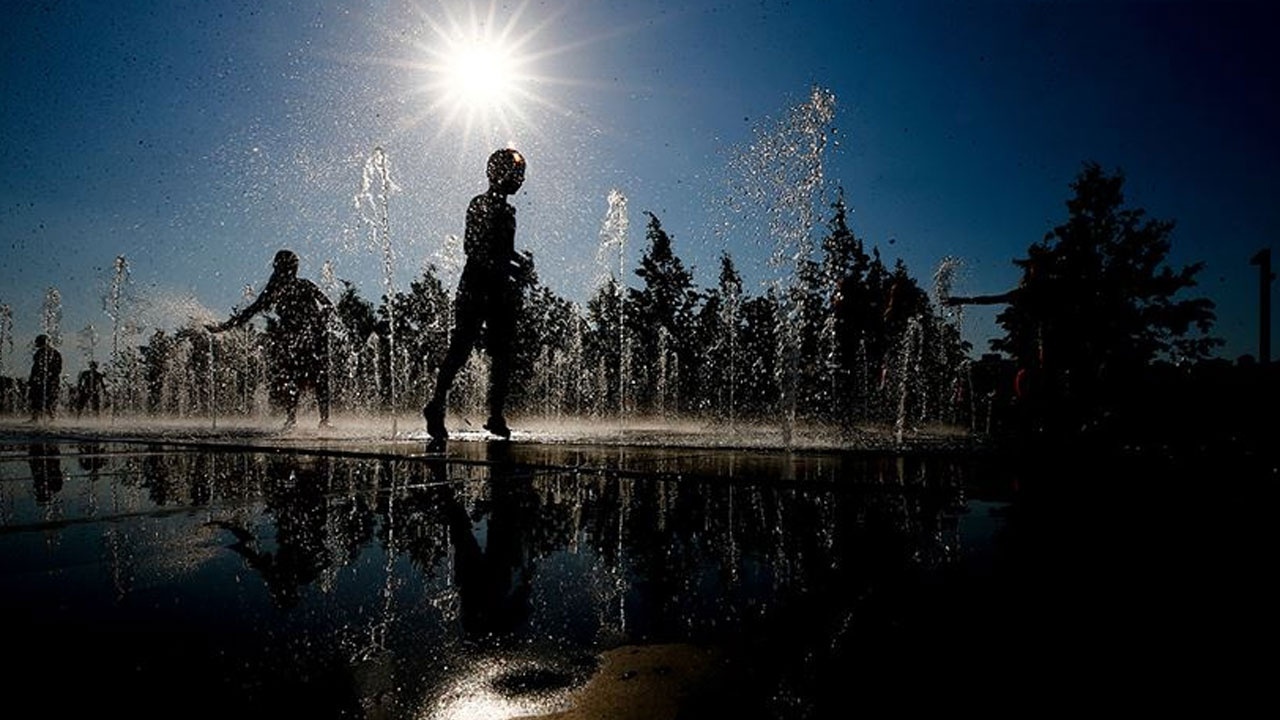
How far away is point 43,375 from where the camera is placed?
13961 mm

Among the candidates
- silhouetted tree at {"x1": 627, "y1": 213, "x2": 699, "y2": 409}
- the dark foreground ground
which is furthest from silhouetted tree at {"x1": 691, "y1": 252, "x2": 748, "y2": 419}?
the dark foreground ground

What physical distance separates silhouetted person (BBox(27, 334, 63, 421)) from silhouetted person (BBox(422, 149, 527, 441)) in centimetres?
1455

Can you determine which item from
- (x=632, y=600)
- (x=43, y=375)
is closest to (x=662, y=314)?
(x=43, y=375)

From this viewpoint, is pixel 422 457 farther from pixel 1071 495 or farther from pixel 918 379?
pixel 918 379

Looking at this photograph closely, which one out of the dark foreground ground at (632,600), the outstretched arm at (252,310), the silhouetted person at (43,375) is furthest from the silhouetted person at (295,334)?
the silhouetted person at (43,375)

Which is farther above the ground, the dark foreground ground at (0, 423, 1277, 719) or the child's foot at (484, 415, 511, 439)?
the child's foot at (484, 415, 511, 439)

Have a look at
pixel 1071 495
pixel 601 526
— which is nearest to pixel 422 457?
pixel 601 526

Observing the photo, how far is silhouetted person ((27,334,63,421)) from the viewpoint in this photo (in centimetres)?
1395

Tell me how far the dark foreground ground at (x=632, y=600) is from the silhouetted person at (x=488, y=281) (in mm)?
2794

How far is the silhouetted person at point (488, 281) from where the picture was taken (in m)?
5.34

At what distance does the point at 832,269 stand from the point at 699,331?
6810mm

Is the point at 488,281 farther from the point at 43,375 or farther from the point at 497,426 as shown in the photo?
the point at 43,375

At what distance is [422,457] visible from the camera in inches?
153

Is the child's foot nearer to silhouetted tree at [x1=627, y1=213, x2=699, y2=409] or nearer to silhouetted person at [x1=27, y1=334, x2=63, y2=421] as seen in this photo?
silhouetted person at [x1=27, y1=334, x2=63, y2=421]
